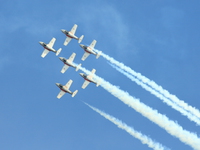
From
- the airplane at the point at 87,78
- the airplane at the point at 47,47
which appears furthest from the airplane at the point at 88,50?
the airplane at the point at 47,47

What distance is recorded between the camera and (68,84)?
116 meters

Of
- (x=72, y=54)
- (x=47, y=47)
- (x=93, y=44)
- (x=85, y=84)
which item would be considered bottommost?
(x=85, y=84)

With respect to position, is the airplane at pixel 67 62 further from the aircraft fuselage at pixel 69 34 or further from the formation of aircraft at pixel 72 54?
the aircraft fuselage at pixel 69 34

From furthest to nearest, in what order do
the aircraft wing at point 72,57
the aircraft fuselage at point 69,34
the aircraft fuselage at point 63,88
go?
the aircraft fuselage at point 69,34, the aircraft fuselage at point 63,88, the aircraft wing at point 72,57

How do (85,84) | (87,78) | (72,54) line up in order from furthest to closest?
1. (72,54)
2. (85,84)
3. (87,78)

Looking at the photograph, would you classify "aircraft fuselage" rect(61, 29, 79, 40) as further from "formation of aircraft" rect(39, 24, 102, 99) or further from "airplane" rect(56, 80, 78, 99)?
"airplane" rect(56, 80, 78, 99)

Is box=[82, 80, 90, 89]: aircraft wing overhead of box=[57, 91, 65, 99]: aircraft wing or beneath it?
overhead

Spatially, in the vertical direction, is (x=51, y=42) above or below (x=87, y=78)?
above

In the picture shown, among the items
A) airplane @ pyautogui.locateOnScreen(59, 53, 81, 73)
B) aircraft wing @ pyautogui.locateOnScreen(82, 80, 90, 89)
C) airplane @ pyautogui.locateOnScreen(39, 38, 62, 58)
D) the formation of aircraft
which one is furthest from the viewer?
airplane @ pyautogui.locateOnScreen(39, 38, 62, 58)

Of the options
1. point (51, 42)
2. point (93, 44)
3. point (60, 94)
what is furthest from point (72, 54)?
point (60, 94)

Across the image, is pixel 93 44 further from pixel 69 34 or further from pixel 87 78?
pixel 87 78

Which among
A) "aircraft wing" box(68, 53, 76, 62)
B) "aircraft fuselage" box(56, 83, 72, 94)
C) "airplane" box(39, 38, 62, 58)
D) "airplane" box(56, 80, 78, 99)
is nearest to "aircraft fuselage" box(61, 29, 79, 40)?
"airplane" box(39, 38, 62, 58)

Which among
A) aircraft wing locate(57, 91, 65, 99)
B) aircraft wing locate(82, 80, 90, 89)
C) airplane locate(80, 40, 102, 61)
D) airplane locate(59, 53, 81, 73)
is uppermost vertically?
airplane locate(80, 40, 102, 61)

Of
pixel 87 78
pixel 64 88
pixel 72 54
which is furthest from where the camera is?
pixel 64 88
